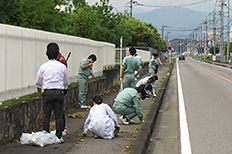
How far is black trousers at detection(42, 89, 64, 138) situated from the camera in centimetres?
839

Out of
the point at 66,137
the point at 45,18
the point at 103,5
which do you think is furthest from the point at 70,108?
the point at 103,5

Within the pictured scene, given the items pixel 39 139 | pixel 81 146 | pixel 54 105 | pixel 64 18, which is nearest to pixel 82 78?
pixel 54 105

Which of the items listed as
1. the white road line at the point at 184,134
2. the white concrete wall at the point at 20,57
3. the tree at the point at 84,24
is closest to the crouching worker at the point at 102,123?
the white road line at the point at 184,134

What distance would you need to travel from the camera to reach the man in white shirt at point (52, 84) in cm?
839

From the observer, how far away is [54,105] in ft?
28.1

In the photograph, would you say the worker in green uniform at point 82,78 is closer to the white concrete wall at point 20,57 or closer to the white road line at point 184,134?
the white concrete wall at point 20,57

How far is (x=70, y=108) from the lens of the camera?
13.7 m

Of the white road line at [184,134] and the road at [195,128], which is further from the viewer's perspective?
the road at [195,128]

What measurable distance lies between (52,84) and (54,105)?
43 centimetres

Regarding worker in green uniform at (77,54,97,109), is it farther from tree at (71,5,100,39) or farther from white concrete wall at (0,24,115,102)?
tree at (71,5,100,39)

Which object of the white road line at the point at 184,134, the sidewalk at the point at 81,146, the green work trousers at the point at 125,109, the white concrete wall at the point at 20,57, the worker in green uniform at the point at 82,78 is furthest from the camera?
the worker in green uniform at the point at 82,78

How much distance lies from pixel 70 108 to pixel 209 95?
23.9 feet

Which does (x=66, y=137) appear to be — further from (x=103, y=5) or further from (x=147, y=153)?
(x=103, y=5)

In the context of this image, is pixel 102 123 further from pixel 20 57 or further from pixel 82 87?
pixel 82 87
